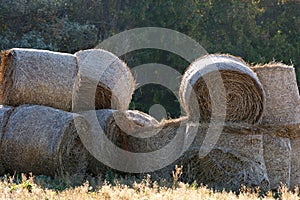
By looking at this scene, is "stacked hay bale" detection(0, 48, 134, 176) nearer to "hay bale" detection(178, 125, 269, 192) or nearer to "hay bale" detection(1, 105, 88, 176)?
"hay bale" detection(1, 105, 88, 176)

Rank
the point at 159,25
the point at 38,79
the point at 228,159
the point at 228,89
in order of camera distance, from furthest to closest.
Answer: the point at 159,25
the point at 38,79
the point at 228,89
the point at 228,159

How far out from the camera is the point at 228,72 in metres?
6.91

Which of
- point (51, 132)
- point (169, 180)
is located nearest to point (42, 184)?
point (51, 132)

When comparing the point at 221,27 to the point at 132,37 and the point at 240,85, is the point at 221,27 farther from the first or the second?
the point at 240,85

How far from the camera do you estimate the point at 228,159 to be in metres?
6.73

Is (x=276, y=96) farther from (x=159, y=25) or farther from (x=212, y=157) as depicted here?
(x=159, y=25)

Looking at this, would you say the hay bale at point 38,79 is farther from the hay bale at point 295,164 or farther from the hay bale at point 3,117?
the hay bale at point 295,164

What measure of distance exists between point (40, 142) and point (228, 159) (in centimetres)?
209

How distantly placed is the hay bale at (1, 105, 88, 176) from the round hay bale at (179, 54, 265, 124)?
1.42m

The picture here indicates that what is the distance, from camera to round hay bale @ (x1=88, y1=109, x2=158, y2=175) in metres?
7.34

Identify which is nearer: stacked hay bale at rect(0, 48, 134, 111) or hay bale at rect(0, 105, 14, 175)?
hay bale at rect(0, 105, 14, 175)

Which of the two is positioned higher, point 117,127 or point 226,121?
point 226,121

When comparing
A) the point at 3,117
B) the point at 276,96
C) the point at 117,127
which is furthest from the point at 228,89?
the point at 3,117

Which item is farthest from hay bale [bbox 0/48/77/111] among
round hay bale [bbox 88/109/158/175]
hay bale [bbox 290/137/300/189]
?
hay bale [bbox 290/137/300/189]
